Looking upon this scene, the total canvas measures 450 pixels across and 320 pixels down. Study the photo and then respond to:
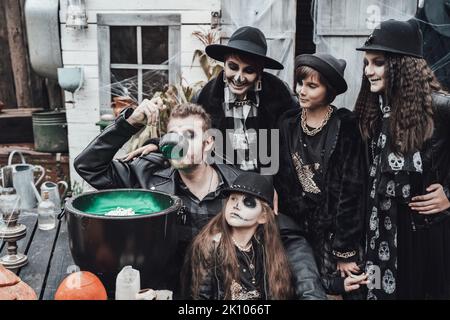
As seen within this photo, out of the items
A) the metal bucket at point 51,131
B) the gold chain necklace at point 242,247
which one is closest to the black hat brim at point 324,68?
the gold chain necklace at point 242,247

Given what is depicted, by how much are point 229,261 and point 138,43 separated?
3560 mm

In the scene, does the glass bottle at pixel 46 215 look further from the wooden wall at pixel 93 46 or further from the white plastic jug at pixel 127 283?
the wooden wall at pixel 93 46

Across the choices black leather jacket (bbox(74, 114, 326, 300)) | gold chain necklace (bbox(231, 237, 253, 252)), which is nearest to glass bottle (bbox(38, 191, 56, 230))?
black leather jacket (bbox(74, 114, 326, 300))

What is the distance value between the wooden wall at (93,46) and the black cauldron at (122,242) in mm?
3223

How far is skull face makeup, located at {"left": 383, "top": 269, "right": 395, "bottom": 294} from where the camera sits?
266 centimetres

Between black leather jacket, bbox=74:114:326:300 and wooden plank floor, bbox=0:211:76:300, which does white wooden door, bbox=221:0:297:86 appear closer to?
black leather jacket, bbox=74:114:326:300

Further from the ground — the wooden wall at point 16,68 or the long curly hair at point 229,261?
the wooden wall at point 16,68

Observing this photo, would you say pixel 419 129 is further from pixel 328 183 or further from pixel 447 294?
pixel 447 294

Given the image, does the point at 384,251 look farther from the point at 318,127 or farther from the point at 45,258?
the point at 45,258

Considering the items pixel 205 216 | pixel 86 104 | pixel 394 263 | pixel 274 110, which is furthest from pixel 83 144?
pixel 394 263

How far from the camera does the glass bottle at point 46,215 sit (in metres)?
2.96

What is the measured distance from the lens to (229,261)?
2316 mm

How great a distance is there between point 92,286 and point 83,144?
3878 millimetres

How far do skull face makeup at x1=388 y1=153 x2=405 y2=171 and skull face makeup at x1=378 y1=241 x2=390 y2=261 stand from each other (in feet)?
1.22
